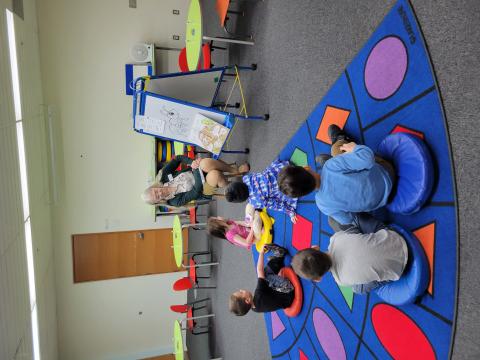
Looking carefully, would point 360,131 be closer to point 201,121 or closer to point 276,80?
point 276,80

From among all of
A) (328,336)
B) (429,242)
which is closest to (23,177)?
(328,336)

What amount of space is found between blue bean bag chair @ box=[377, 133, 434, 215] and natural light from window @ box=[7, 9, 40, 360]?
11.9 ft

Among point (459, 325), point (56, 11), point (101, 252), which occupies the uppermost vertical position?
point (56, 11)

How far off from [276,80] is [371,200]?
1939 mm

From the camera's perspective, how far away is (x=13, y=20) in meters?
3.52

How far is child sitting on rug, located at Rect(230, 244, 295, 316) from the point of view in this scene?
2990mm

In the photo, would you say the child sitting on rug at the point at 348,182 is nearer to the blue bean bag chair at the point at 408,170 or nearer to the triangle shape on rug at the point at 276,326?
the blue bean bag chair at the point at 408,170

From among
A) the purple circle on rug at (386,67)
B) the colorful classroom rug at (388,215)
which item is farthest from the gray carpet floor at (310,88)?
the purple circle on rug at (386,67)

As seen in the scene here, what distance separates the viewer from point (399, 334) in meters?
2.04

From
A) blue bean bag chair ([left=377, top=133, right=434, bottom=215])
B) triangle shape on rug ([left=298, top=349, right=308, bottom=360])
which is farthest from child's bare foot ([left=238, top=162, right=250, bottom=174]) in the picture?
blue bean bag chair ([left=377, top=133, right=434, bottom=215])

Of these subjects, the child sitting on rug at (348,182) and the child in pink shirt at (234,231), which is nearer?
the child sitting on rug at (348,182)

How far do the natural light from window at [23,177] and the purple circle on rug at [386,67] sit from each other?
346 cm

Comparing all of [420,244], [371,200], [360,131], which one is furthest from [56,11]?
[420,244]

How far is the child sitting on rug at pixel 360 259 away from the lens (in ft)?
5.97
